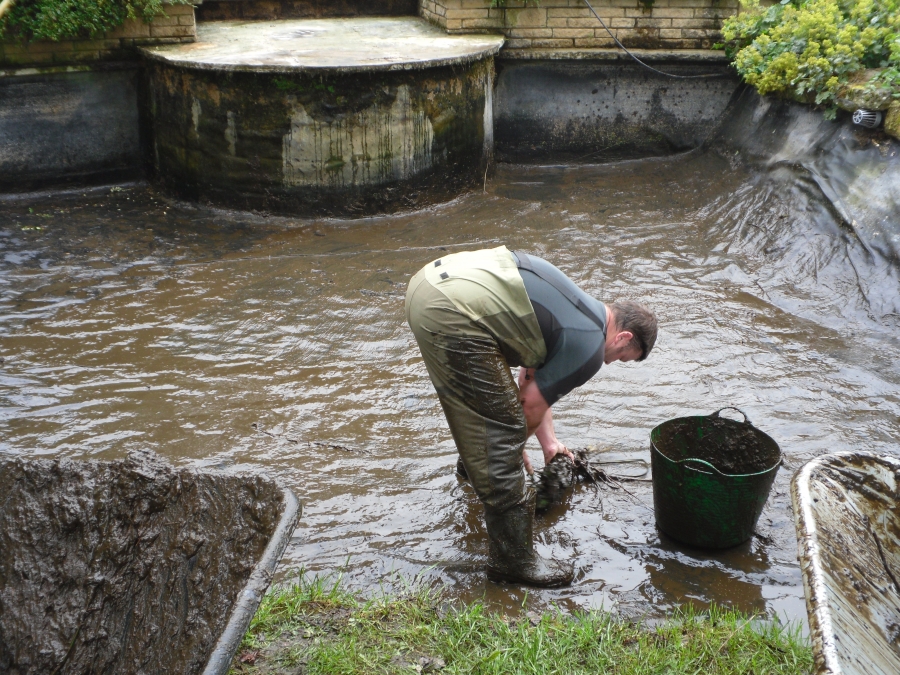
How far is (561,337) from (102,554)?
1937mm

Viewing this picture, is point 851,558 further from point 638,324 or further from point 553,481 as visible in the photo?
point 553,481

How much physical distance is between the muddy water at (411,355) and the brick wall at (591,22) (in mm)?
1752

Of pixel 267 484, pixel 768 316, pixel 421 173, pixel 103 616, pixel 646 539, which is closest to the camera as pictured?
pixel 267 484

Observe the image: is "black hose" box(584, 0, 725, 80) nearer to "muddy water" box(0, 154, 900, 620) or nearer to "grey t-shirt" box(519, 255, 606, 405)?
"muddy water" box(0, 154, 900, 620)

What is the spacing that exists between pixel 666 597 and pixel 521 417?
1.04 meters

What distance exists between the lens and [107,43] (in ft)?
26.1

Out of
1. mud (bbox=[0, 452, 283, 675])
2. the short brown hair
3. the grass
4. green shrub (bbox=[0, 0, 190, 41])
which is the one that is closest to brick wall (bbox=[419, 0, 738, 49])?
green shrub (bbox=[0, 0, 190, 41])

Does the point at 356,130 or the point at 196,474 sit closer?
the point at 196,474

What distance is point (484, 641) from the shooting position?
327cm

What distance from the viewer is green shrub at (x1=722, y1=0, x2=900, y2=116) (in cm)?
708

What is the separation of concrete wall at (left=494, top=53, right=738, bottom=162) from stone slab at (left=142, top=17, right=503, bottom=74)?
0.76 meters

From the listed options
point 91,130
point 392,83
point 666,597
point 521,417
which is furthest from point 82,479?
point 91,130

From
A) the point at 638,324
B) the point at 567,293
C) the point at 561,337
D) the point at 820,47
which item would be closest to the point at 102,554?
the point at 561,337

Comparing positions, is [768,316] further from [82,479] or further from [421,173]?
[82,479]
